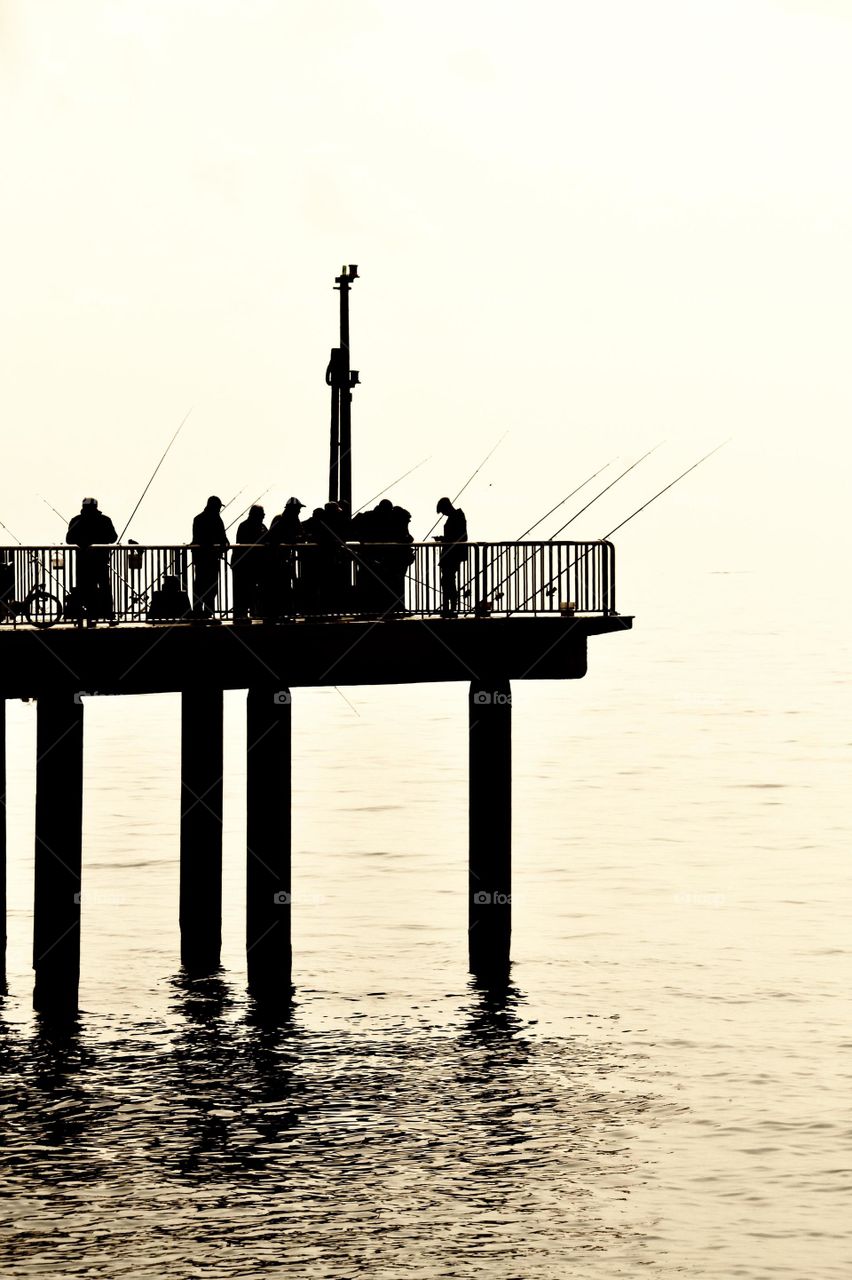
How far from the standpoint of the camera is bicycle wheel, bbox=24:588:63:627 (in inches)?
1201

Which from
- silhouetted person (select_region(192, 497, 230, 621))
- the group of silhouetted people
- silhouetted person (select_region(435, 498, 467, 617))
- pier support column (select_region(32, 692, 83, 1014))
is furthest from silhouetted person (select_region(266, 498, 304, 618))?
pier support column (select_region(32, 692, 83, 1014))

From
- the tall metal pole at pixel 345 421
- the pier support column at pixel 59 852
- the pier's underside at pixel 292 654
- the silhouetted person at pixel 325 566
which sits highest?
the tall metal pole at pixel 345 421

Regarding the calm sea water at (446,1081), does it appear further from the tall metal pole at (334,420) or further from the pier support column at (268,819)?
the tall metal pole at (334,420)

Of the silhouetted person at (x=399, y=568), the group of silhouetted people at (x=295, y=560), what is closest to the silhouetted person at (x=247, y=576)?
the group of silhouetted people at (x=295, y=560)

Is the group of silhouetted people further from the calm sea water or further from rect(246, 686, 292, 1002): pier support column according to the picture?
the calm sea water

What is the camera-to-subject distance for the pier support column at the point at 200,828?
34.4 m

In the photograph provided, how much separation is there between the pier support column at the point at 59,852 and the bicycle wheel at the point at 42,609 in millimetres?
1004

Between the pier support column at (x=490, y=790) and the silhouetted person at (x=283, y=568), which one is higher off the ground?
the silhouetted person at (x=283, y=568)

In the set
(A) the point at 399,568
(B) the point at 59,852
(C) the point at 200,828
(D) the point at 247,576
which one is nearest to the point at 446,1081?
(B) the point at 59,852

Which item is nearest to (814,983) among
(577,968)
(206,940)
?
(577,968)

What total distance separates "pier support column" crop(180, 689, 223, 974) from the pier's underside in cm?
248

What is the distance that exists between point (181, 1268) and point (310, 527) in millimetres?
13205

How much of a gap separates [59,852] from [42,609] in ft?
10.4

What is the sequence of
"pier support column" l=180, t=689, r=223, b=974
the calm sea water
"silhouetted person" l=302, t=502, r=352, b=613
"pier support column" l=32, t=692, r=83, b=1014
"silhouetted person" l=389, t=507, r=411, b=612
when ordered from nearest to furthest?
the calm sea water → "pier support column" l=32, t=692, r=83, b=1014 → "silhouetted person" l=302, t=502, r=352, b=613 → "silhouetted person" l=389, t=507, r=411, b=612 → "pier support column" l=180, t=689, r=223, b=974
